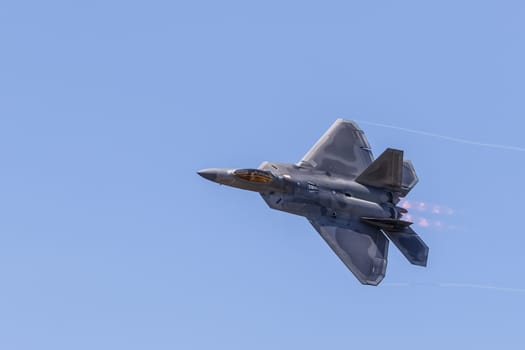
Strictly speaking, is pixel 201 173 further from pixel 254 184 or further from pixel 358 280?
pixel 358 280

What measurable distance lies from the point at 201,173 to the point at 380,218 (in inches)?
418

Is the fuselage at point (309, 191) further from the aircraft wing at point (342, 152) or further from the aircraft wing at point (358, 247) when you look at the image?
the aircraft wing at point (342, 152)

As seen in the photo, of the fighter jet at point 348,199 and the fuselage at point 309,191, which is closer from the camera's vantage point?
the fuselage at point 309,191

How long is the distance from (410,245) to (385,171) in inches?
177

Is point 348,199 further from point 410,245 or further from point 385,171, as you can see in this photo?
point 410,245

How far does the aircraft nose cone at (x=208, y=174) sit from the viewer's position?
2864 inches

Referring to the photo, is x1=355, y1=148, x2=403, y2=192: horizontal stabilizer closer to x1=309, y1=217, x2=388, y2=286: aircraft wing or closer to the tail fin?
the tail fin

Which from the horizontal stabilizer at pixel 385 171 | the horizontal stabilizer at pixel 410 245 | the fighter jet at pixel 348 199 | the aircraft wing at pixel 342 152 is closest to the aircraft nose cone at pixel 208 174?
the fighter jet at pixel 348 199

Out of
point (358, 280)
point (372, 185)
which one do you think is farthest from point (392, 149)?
point (358, 280)

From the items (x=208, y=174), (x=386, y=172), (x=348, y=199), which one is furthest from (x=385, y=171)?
(x=208, y=174)

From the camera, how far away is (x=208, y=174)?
239 feet

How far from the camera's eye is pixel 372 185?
7544cm

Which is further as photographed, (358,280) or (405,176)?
(405,176)

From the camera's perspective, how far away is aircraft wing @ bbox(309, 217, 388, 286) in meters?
Result: 73.3
